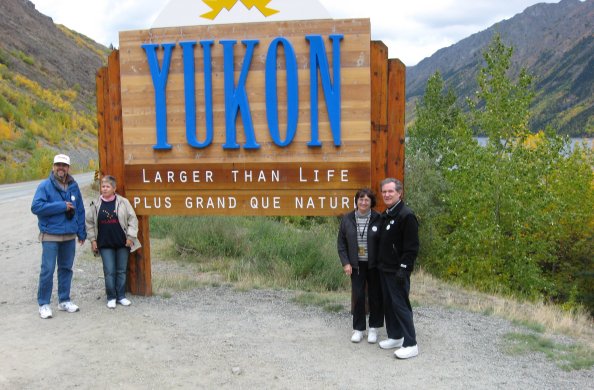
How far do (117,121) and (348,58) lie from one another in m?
2.87

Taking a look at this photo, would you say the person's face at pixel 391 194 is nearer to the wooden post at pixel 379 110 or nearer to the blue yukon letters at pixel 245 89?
the wooden post at pixel 379 110

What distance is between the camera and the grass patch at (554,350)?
477cm

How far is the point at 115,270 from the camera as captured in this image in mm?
6391

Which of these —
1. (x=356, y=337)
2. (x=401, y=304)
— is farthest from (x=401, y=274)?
(x=356, y=337)

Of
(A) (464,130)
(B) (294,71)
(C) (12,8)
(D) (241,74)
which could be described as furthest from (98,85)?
(C) (12,8)

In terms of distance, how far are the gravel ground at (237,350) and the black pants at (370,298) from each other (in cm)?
23

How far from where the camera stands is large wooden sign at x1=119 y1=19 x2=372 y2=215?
6055 millimetres

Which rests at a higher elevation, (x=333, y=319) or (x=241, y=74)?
(x=241, y=74)

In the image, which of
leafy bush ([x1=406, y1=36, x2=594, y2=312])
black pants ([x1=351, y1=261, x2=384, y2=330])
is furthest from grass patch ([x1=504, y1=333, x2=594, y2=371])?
leafy bush ([x1=406, y1=36, x2=594, y2=312])

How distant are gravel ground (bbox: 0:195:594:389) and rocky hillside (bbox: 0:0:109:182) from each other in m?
18.8

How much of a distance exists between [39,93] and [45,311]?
1323 inches

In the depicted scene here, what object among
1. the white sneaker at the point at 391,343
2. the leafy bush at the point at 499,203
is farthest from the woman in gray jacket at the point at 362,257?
the leafy bush at the point at 499,203

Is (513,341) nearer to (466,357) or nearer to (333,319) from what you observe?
(466,357)

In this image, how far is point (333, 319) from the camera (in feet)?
19.8
